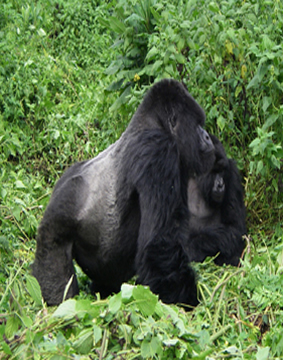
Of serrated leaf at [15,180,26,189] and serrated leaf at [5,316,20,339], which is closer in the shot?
serrated leaf at [5,316,20,339]

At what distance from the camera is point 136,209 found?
11.8 ft

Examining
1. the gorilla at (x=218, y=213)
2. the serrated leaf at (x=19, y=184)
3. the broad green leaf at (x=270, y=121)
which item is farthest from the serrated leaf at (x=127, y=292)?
the serrated leaf at (x=19, y=184)

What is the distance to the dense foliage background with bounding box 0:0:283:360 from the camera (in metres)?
2.54

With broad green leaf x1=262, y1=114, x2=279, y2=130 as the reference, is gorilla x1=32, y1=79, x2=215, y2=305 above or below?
above

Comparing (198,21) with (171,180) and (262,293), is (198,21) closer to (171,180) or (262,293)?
(171,180)

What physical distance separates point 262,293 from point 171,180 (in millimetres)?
718

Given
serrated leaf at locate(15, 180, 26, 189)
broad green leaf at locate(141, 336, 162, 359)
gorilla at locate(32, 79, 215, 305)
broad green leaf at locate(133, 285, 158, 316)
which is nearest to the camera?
broad green leaf at locate(141, 336, 162, 359)

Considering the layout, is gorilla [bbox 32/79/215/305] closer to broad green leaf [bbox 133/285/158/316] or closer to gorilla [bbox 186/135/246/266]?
gorilla [bbox 186/135/246/266]

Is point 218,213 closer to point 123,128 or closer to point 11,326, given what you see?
point 123,128

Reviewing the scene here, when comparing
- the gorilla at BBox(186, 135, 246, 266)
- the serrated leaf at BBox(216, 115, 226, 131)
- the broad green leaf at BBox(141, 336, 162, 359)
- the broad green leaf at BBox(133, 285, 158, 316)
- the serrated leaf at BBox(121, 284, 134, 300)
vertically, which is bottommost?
the gorilla at BBox(186, 135, 246, 266)

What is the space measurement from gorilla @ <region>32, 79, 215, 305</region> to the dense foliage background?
0.17m

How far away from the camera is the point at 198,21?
14.1 ft

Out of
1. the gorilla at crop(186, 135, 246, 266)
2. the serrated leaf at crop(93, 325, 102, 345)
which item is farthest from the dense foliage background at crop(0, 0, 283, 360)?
the gorilla at crop(186, 135, 246, 266)

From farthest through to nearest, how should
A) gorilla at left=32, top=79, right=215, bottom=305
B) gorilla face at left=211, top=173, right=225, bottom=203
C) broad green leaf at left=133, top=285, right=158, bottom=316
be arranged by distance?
gorilla face at left=211, top=173, right=225, bottom=203 → gorilla at left=32, top=79, right=215, bottom=305 → broad green leaf at left=133, top=285, right=158, bottom=316
